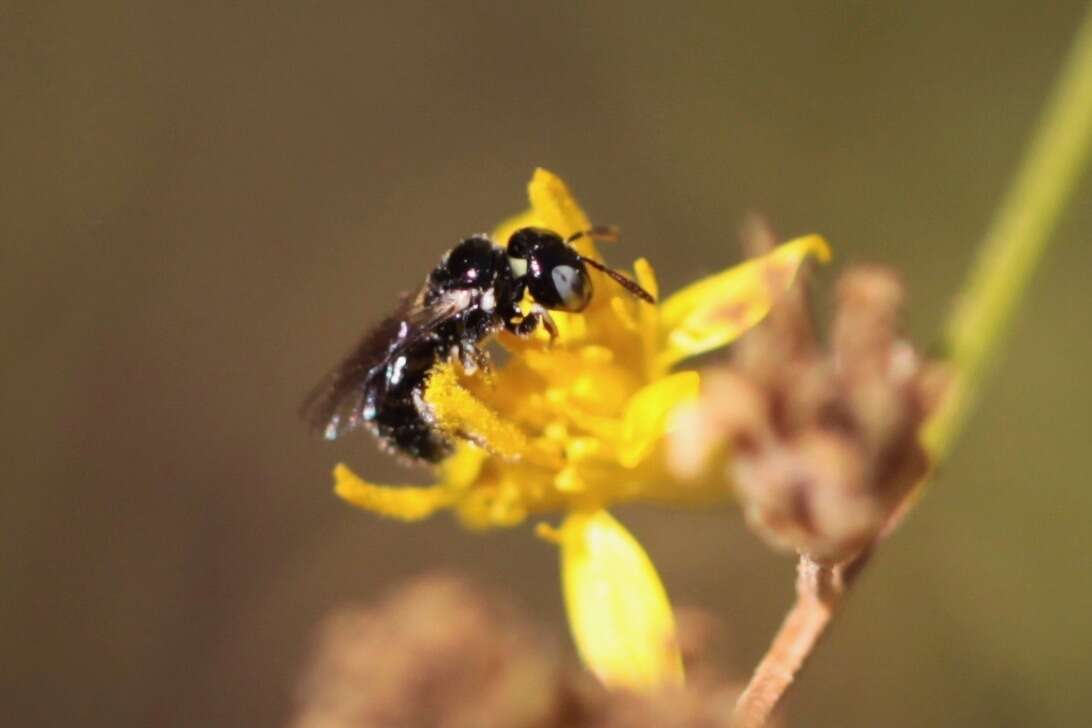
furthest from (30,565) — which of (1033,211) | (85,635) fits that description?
(1033,211)

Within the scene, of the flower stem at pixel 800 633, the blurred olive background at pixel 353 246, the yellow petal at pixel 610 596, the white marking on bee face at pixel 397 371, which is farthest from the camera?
the blurred olive background at pixel 353 246

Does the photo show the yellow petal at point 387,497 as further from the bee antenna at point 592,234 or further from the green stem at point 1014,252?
the green stem at point 1014,252

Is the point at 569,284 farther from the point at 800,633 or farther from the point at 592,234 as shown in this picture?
the point at 800,633

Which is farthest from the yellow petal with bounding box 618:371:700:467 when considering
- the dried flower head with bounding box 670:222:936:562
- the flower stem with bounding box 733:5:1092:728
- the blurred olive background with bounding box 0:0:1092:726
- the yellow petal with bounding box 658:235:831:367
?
the blurred olive background with bounding box 0:0:1092:726

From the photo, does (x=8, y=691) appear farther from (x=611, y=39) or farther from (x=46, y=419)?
(x=611, y=39)

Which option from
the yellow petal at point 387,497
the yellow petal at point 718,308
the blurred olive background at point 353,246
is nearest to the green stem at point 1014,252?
the yellow petal at point 718,308
